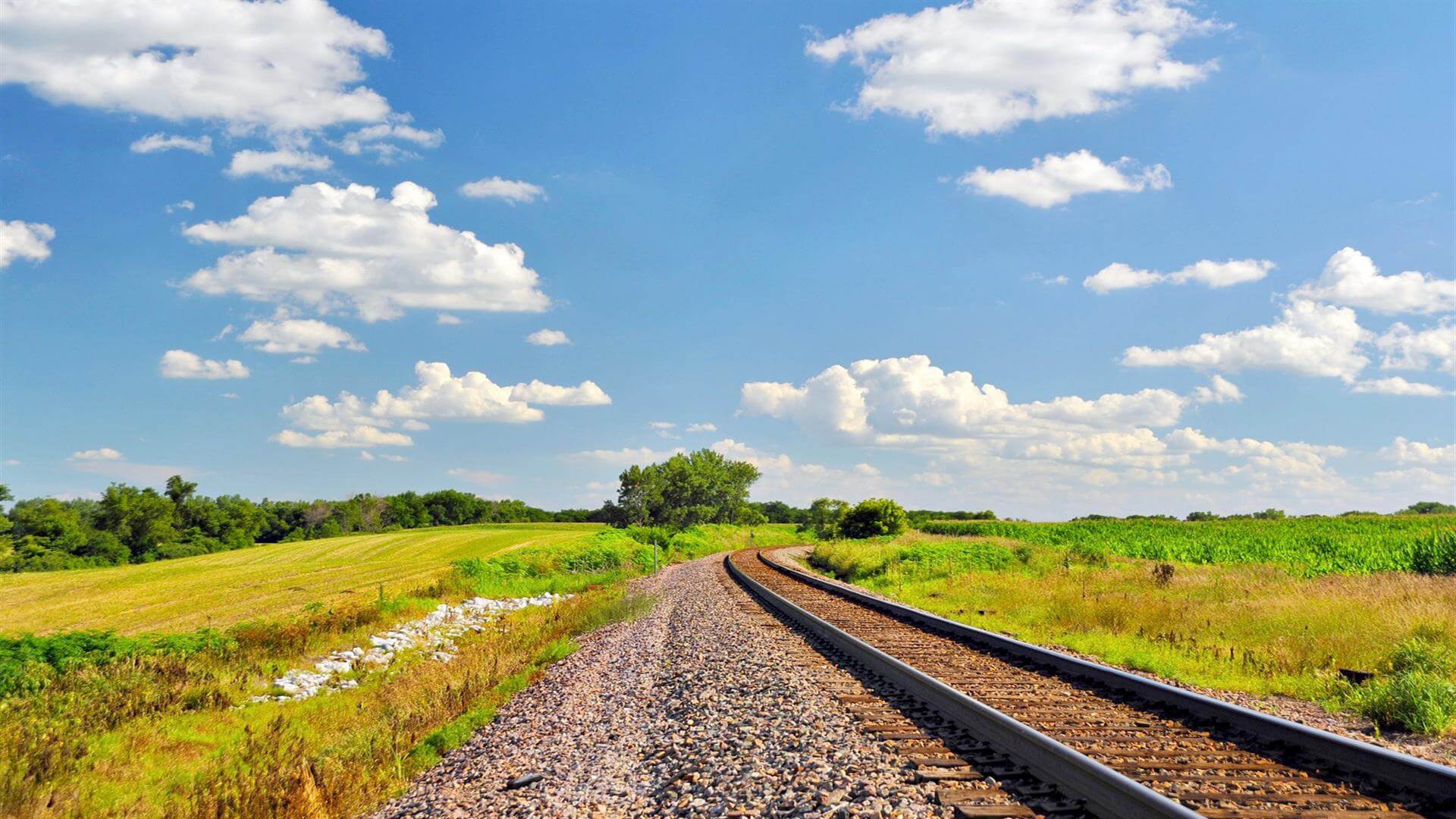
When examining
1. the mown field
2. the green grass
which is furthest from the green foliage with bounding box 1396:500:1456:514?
the mown field

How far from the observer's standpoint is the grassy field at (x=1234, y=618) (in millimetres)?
9539

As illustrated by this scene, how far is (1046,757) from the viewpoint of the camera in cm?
566

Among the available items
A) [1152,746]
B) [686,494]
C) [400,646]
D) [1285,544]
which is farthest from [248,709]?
[686,494]

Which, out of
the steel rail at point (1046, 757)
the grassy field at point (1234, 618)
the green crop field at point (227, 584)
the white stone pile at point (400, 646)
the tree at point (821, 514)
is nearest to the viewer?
the steel rail at point (1046, 757)

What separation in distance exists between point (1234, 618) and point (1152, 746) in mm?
8822

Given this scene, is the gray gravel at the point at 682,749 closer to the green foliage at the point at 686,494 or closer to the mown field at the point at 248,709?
the mown field at the point at 248,709

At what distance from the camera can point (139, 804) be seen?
26.6 ft

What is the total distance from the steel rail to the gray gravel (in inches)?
31.3

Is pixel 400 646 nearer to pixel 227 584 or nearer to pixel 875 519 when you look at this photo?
pixel 227 584

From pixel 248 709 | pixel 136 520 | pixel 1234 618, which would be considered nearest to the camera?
pixel 248 709

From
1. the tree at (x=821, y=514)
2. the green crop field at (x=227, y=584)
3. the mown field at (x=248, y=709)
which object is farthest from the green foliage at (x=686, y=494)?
the mown field at (x=248, y=709)

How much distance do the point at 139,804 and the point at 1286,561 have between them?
26.7 m

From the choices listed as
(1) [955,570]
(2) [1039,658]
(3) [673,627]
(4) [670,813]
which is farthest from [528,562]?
(4) [670,813]

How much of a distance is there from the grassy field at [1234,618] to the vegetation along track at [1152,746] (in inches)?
84.9
